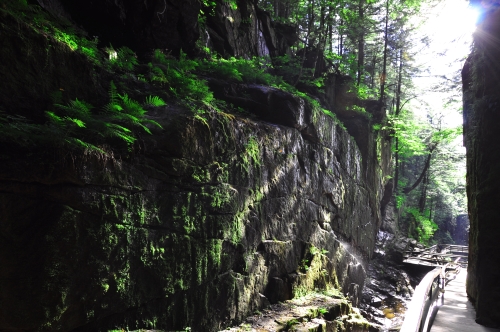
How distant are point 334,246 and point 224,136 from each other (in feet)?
22.7

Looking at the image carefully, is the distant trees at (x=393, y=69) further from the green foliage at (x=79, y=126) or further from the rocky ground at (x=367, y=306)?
the green foliage at (x=79, y=126)

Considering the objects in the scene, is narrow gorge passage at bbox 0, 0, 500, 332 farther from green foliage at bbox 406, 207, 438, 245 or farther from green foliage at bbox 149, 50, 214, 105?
green foliage at bbox 406, 207, 438, 245

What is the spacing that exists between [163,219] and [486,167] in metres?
6.89

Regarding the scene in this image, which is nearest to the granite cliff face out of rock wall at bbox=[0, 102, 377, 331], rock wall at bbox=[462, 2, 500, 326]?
rock wall at bbox=[0, 102, 377, 331]

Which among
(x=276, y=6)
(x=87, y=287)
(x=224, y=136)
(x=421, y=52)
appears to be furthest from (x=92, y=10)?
(x=421, y=52)

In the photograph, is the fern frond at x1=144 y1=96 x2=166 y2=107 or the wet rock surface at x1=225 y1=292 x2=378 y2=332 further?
the wet rock surface at x1=225 y1=292 x2=378 y2=332

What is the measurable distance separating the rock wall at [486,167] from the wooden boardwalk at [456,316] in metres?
0.24

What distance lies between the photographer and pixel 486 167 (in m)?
6.88

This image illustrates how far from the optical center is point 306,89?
54.0 ft

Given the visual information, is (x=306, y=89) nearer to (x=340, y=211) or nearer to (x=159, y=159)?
(x=340, y=211)

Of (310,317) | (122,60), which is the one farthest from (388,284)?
(122,60)

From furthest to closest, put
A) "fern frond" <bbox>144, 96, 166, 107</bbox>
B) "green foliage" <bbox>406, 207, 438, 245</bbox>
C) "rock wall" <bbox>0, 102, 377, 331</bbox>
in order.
→ "green foliage" <bbox>406, 207, 438, 245</bbox> < "fern frond" <bbox>144, 96, 166, 107</bbox> < "rock wall" <bbox>0, 102, 377, 331</bbox>

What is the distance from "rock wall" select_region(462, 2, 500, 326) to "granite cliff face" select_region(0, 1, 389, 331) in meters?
4.42

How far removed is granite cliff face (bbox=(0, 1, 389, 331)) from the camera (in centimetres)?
425
